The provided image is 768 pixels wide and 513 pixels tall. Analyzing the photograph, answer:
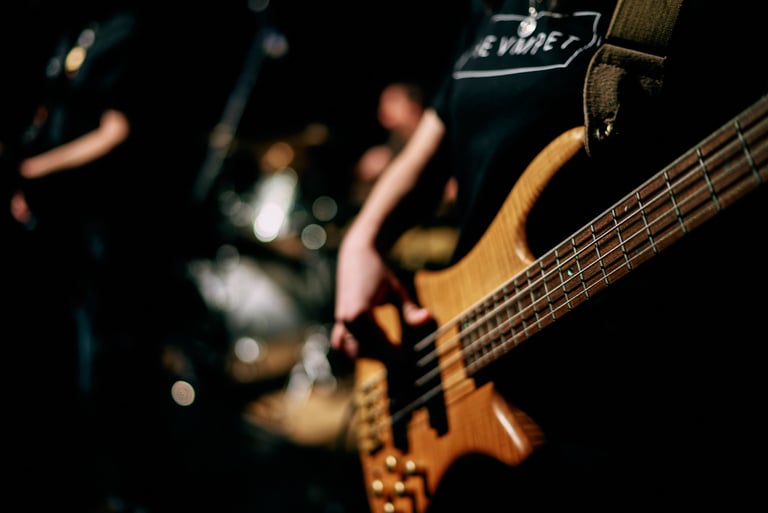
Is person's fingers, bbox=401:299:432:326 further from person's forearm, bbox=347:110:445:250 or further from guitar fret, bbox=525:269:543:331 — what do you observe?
guitar fret, bbox=525:269:543:331

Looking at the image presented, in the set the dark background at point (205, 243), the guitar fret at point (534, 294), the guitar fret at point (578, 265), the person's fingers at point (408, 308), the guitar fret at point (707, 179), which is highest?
the guitar fret at point (707, 179)

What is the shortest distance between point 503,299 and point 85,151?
1.88 m

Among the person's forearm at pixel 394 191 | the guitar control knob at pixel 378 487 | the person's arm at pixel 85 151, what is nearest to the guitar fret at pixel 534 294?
the person's forearm at pixel 394 191

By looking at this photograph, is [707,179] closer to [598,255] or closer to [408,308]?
[598,255]

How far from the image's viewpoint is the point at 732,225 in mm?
596

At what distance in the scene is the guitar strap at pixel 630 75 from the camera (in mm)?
700

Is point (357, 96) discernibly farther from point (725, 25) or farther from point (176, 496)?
point (725, 25)

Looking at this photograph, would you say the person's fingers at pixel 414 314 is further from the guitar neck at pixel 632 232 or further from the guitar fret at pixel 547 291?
the guitar fret at pixel 547 291

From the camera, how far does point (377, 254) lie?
4.31 ft

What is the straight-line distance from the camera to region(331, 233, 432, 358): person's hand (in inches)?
48.4

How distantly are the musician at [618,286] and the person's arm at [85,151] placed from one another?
153 centimetres

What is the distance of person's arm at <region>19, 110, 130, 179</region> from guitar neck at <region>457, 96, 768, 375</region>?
1.77 m

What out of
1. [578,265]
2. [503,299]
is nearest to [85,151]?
[503,299]

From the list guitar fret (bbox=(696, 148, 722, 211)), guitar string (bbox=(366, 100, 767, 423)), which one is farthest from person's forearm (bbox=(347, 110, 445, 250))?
guitar fret (bbox=(696, 148, 722, 211))
